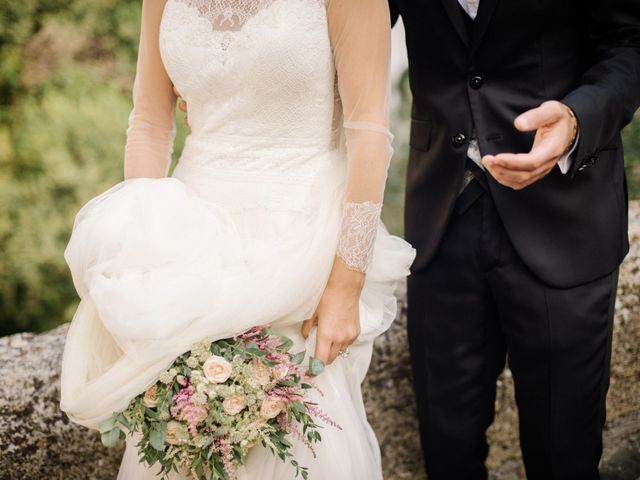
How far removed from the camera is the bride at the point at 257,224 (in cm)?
133

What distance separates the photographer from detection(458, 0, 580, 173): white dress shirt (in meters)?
1.48

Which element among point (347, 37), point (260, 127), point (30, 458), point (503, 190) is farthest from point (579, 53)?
point (30, 458)

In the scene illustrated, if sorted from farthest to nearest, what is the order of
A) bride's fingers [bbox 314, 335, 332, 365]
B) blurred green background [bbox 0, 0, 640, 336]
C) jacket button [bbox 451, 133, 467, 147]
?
blurred green background [bbox 0, 0, 640, 336] → jacket button [bbox 451, 133, 467, 147] → bride's fingers [bbox 314, 335, 332, 365]

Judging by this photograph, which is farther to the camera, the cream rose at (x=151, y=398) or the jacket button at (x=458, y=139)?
the jacket button at (x=458, y=139)

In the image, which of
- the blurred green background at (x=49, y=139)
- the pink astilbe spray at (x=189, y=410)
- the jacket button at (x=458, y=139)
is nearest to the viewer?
the pink astilbe spray at (x=189, y=410)

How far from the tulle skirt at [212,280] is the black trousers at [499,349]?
23 cm

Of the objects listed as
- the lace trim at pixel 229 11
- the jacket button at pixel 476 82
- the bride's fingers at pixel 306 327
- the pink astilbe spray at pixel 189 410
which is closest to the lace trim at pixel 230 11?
the lace trim at pixel 229 11

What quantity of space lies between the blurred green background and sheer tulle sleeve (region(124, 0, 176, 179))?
3.24 m

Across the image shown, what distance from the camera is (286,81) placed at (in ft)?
4.96

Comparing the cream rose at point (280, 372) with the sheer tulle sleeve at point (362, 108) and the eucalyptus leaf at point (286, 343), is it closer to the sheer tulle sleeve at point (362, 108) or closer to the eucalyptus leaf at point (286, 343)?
the eucalyptus leaf at point (286, 343)

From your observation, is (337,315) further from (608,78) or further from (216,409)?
(608,78)

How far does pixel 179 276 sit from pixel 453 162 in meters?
0.85

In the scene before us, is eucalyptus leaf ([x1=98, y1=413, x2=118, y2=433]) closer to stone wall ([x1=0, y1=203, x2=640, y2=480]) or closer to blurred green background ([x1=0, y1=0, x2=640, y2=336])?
stone wall ([x1=0, y1=203, x2=640, y2=480])

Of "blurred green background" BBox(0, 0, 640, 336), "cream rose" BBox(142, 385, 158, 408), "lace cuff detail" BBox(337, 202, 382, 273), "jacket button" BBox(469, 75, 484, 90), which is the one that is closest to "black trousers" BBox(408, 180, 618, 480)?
"jacket button" BBox(469, 75, 484, 90)
